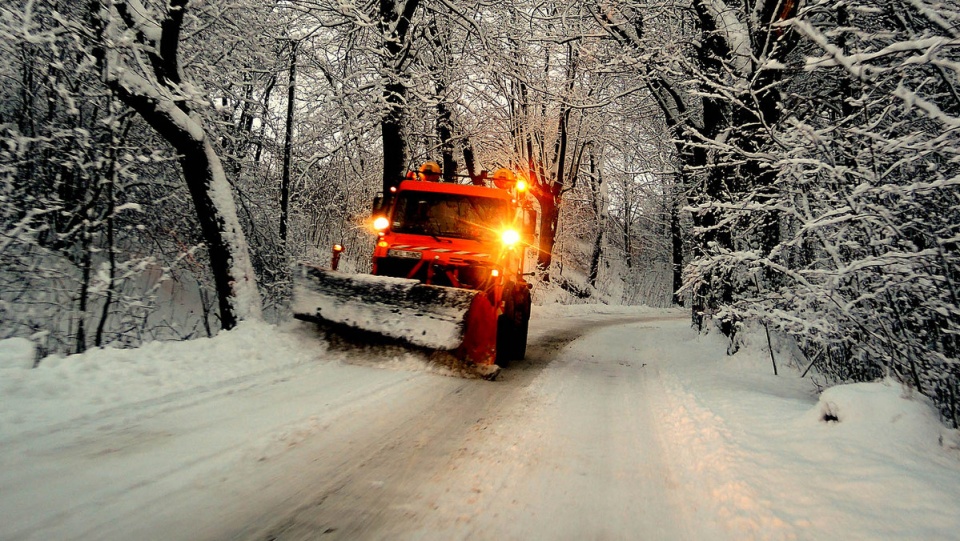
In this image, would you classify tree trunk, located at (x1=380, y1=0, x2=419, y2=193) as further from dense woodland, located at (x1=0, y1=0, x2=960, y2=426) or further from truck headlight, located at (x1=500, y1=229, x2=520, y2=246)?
truck headlight, located at (x1=500, y1=229, x2=520, y2=246)

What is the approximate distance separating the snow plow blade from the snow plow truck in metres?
0.01

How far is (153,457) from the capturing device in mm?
2863

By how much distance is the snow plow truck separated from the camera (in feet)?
18.7

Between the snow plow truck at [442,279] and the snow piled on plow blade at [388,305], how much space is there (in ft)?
0.04

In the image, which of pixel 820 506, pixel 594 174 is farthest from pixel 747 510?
pixel 594 174

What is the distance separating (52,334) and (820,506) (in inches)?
344

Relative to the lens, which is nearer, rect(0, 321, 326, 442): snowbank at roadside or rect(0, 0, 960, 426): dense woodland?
rect(0, 321, 326, 442): snowbank at roadside

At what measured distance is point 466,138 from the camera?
16.8 m

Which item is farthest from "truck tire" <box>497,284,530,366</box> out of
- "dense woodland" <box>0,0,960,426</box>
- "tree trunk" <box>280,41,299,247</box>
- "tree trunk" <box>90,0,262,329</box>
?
"tree trunk" <box>280,41,299,247</box>

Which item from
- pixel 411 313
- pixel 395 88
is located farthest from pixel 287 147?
pixel 411 313

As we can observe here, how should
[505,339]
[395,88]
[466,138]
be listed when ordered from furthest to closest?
1. [466,138]
2. [395,88]
3. [505,339]

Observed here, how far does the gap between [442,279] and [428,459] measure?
11.5 feet

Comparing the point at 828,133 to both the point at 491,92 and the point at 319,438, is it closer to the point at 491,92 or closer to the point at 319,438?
the point at 319,438

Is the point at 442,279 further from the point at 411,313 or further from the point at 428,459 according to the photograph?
the point at 428,459
